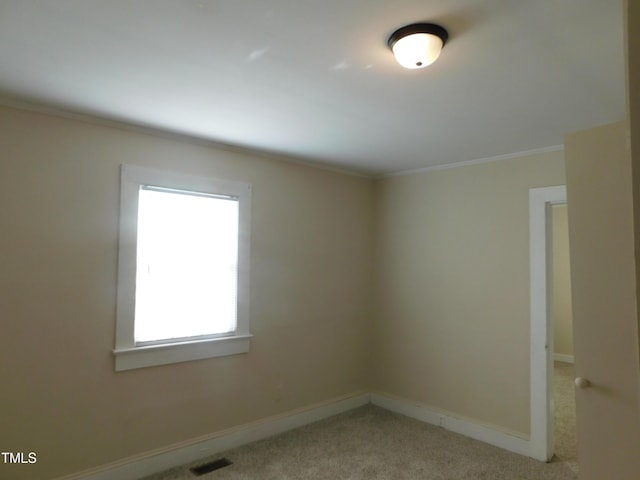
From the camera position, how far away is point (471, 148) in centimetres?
338

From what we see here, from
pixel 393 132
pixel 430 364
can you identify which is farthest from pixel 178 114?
pixel 430 364

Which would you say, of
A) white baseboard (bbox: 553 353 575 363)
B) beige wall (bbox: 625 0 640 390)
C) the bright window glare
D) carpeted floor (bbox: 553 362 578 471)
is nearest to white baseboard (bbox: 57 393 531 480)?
carpeted floor (bbox: 553 362 578 471)

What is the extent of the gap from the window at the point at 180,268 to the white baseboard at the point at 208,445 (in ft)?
2.09

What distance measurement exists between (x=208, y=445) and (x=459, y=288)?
249 cm

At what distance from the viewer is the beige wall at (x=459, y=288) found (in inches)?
136

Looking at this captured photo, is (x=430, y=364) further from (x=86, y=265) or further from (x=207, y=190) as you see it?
(x=86, y=265)

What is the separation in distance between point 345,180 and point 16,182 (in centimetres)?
279

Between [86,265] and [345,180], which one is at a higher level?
[345,180]

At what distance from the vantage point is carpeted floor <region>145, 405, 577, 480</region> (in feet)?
9.66

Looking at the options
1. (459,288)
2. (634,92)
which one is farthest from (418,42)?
(459,288)

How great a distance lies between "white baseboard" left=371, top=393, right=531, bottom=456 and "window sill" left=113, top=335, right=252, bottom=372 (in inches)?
67.9

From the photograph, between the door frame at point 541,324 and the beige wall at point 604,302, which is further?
the door frame at point 541,324

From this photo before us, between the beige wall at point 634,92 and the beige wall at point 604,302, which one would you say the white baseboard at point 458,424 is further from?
the beige wall at point 634,92

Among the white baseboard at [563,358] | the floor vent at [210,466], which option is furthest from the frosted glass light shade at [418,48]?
the white baseboard at [563,358]
